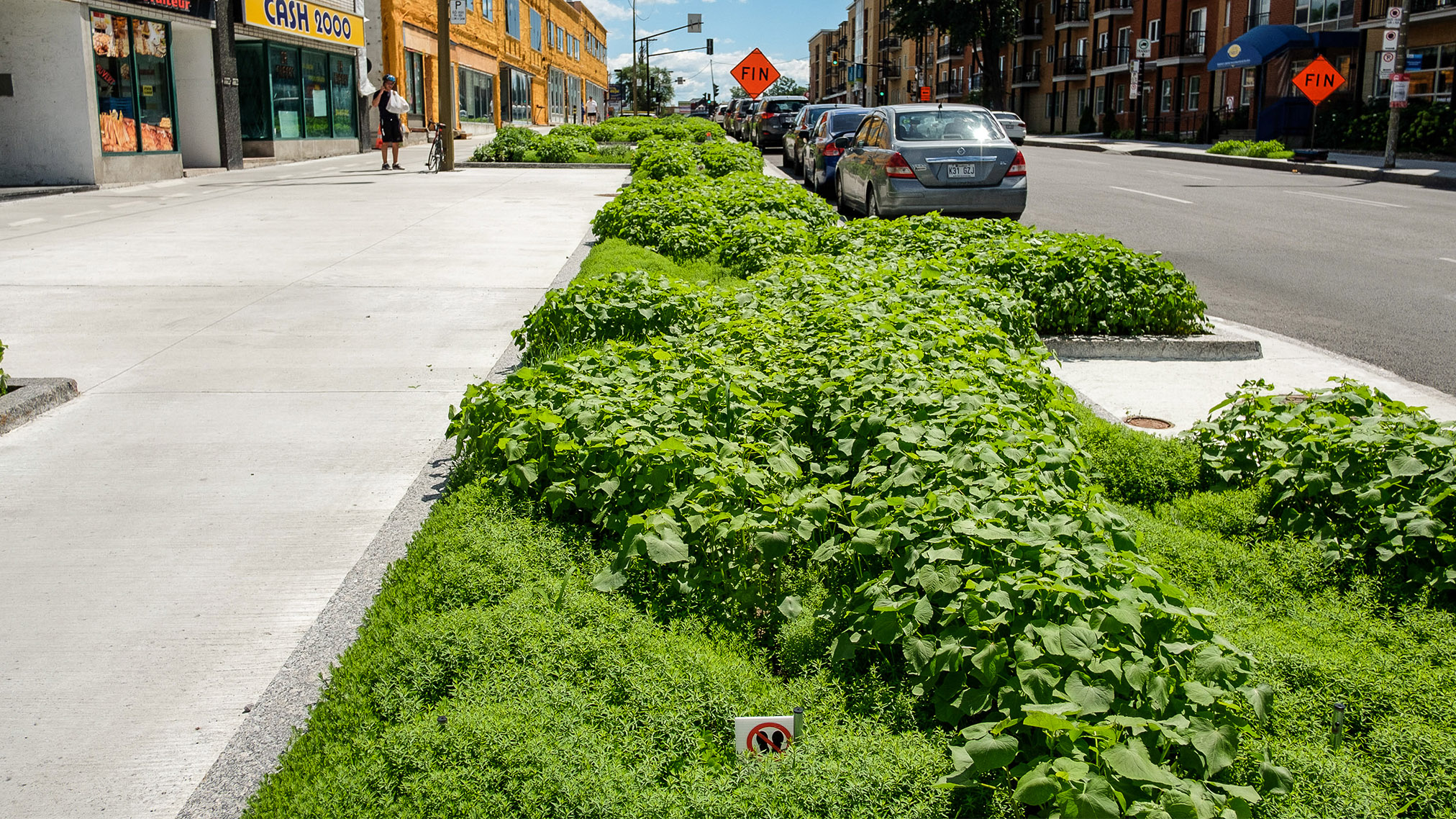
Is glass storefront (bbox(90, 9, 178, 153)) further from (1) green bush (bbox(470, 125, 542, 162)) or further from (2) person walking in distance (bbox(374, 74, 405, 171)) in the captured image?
(1) green bush (bbox(470, 125, 542, 162))

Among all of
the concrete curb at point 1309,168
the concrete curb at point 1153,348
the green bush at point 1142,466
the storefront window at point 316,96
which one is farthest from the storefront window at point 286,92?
the green bush at point 1142,466

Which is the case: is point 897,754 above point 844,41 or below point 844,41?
below

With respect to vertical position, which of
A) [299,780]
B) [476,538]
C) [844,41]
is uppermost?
[844,41]

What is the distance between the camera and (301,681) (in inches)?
131

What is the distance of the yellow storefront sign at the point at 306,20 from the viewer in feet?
87.7

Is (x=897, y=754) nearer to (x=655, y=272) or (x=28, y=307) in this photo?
(x=655, y=272)

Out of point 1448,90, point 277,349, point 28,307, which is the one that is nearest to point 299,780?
point 277,349

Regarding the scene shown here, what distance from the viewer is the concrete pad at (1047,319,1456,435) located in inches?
263

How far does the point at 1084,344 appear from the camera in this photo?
7.85m

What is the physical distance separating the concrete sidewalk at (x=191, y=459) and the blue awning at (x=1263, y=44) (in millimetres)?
40866

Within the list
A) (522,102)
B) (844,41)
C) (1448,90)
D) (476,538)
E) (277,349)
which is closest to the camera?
(476,538)

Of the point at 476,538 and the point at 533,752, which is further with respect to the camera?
the point at 476,538

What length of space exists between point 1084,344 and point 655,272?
325cm

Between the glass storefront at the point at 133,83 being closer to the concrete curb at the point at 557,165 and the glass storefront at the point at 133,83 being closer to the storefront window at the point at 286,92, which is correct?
the storefront window at the point at 286,92
